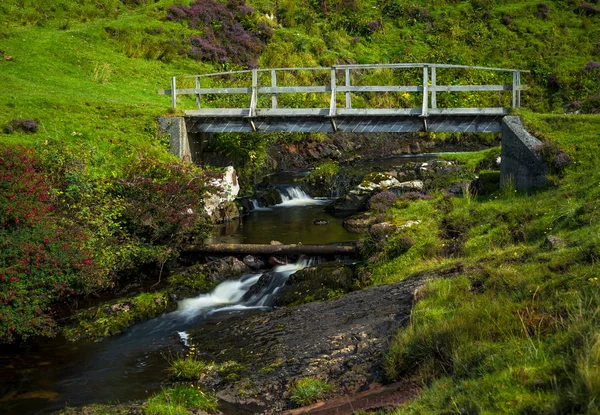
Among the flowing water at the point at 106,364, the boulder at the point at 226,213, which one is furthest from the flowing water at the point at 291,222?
the flowing water at the point at 106,364

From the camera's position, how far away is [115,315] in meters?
14.6

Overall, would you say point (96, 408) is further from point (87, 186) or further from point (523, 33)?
point (523, 33)

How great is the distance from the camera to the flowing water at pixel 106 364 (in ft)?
35.0

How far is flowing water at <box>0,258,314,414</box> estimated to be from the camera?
35.0 ft

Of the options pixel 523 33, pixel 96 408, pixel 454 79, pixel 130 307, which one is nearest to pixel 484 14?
pixel 523 33

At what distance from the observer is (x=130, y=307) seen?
1500 centimetres

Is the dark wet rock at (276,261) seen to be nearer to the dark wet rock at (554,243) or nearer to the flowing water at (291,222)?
the flowing water at (291,222)

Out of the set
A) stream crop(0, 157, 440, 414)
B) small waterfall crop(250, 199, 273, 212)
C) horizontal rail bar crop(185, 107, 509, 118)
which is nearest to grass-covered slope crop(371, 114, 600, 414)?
stream crop(0, 157, 440, 414)

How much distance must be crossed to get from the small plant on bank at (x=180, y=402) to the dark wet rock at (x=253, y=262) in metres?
8.64

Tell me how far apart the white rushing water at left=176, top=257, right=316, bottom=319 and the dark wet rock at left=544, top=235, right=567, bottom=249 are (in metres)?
7.10

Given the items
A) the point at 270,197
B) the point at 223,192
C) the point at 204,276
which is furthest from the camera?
the point at 270,197

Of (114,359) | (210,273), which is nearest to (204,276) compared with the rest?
(210,273)

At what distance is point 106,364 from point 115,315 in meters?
2.47

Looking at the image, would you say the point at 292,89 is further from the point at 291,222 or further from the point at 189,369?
the point at 189,369
